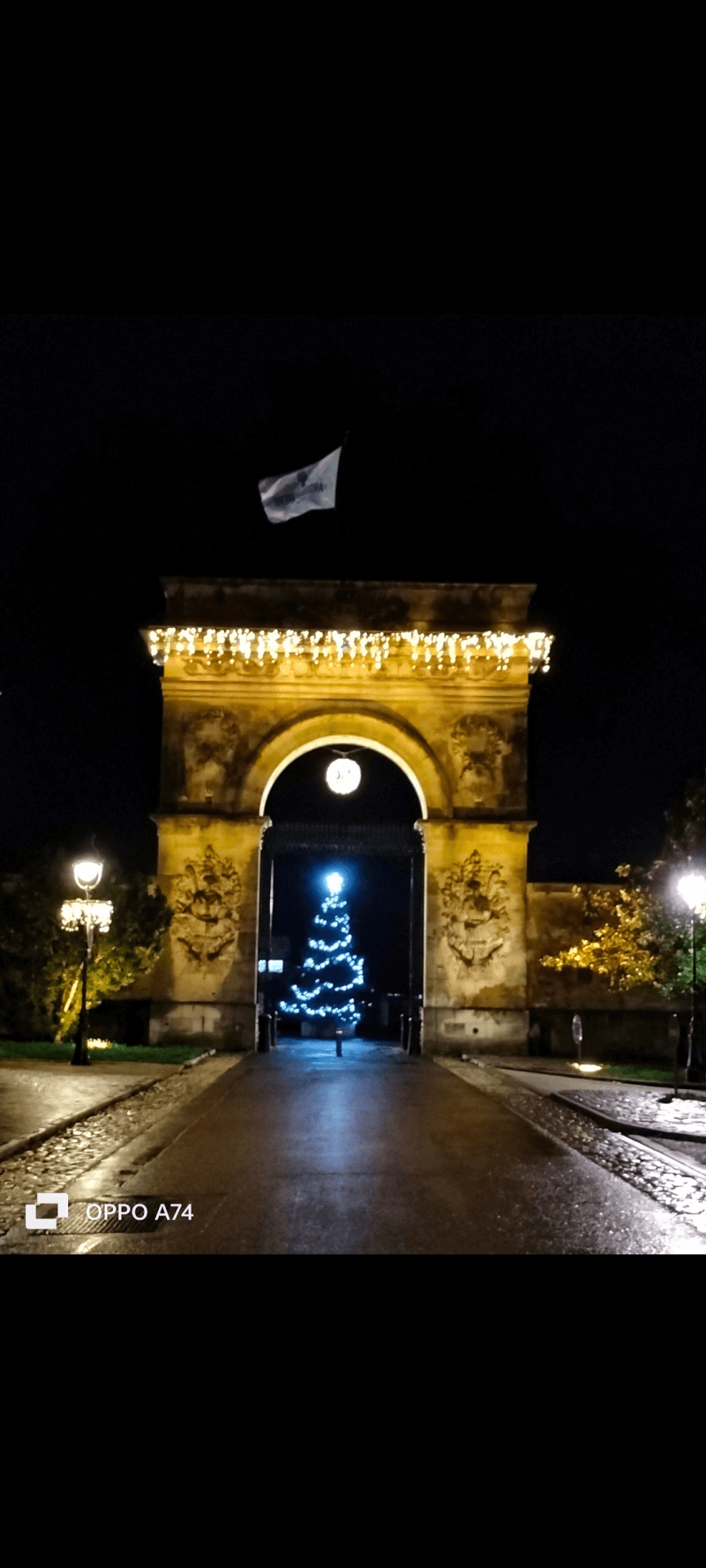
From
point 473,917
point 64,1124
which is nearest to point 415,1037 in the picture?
point 473,917

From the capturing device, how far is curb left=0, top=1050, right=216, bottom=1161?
9.55m

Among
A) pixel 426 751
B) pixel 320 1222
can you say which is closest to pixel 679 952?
pixel 426 751

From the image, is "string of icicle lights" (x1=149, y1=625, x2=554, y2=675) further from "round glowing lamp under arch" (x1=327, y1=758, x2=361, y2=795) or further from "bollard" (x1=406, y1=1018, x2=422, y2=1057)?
"bollard" (x1=406, y1=1018, x2=422, y2=1057)

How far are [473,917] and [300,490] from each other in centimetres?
865

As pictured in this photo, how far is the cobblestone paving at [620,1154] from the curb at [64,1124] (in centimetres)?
424

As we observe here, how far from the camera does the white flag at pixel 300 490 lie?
23.1 meters

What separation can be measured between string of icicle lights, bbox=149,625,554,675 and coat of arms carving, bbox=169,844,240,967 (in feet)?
13.4

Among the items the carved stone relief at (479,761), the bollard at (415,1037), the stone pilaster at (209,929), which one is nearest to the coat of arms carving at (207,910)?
the stone pilaster at (209,929)

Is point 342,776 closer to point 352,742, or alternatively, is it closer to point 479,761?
point 352,742

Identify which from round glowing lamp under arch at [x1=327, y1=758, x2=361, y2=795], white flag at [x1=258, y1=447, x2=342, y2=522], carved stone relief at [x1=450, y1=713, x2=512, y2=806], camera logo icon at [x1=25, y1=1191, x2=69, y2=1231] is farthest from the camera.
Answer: round glowing lamp under arch at [x1=327, y1=758, x2=361, y2=795]

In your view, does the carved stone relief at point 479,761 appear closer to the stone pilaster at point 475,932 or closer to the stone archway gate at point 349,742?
the stone archway gate at point 349,742

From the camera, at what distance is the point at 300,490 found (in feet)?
77.3

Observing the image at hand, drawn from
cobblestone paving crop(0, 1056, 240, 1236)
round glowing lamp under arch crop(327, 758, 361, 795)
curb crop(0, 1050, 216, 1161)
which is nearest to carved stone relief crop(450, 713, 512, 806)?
round glowing lamp under arch crop(327, 758, 361, 795)

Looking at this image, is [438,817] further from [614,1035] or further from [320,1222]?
[320,1222]
